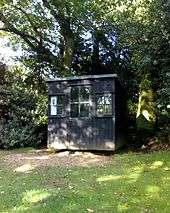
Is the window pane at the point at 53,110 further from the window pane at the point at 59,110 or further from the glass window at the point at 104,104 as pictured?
the glass window at the point at 104,104

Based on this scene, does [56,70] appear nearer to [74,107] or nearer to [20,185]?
[74,107]

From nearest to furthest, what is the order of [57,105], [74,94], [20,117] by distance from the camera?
[74,94]
[57,105]
[20,117]

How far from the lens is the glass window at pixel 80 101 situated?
1902 cm

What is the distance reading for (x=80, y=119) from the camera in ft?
62.2

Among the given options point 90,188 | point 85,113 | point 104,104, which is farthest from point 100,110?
point 90,188

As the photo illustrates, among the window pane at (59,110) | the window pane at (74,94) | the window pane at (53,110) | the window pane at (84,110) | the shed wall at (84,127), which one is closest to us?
the shed wall at (84,127)

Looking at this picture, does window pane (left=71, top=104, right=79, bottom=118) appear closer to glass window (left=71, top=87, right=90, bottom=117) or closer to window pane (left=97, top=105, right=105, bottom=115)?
glass window (left=71, top=87, right=90, bottom=117)

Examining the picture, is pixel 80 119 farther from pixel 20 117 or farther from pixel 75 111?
pixel 20 117

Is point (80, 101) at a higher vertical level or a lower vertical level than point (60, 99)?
lower

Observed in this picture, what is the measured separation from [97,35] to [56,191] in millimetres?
16042

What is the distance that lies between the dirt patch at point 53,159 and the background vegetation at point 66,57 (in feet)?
10.0

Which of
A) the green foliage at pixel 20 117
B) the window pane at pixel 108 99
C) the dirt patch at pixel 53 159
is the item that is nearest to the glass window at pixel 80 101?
the window pane at pixel 108 99

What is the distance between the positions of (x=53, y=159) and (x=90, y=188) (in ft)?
17.9

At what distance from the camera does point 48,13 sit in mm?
26484
